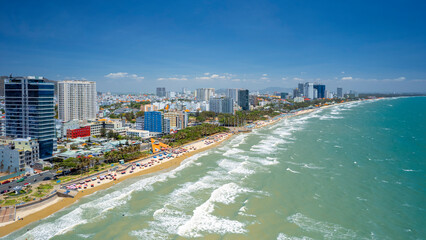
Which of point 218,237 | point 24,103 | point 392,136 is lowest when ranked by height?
point 218,237

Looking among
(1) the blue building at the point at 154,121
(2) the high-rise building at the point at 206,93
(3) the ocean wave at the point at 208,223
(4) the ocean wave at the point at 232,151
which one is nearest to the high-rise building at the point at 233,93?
(2) the high-rise building at the point at 206,93

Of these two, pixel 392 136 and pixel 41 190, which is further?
pixel 392 136

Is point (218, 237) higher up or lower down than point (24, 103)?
lower down

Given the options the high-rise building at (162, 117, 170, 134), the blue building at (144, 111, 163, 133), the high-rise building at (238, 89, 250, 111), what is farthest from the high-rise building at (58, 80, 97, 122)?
the high-rise building at (238, 89, 250, 111)

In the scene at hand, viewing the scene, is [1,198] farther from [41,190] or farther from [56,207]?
[56,207]

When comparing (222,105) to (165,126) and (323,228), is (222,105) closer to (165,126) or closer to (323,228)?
(165,126)

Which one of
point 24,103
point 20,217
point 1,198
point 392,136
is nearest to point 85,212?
point 20,217

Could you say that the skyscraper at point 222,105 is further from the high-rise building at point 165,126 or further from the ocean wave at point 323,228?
the ocean wave at point 323,228
